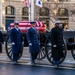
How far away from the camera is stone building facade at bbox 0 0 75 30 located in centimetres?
5569

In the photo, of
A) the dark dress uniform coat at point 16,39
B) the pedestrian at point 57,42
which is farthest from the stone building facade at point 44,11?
the pedestrian at point 57,42

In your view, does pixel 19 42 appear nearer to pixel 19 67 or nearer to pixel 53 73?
pixel 19 67

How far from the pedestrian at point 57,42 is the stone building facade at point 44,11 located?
137 feet

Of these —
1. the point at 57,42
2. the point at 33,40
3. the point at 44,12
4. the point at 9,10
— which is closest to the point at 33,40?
the point at 33,40

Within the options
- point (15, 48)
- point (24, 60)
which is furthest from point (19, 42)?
point (24, 60)

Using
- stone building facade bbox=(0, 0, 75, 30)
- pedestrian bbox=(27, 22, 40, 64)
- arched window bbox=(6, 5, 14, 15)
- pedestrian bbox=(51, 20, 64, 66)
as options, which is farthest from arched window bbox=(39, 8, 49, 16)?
pedestrian bbox=(51, 20, 64, 66)

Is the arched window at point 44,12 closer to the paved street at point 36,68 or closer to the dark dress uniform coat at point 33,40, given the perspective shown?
the paved street at point 36,68

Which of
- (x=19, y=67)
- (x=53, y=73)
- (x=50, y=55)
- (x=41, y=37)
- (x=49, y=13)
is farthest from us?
(x=49, y=13)

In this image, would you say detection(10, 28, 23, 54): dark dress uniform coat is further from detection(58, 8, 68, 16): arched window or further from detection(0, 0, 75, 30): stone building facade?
detection(58, 8, 68, 16): arched window

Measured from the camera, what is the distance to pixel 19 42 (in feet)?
48.4

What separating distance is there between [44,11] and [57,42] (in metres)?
43.1

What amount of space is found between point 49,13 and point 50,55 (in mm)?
41604

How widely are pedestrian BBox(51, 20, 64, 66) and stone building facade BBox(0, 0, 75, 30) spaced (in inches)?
1642

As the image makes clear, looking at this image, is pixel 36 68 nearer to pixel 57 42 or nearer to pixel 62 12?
pixel 57 42
